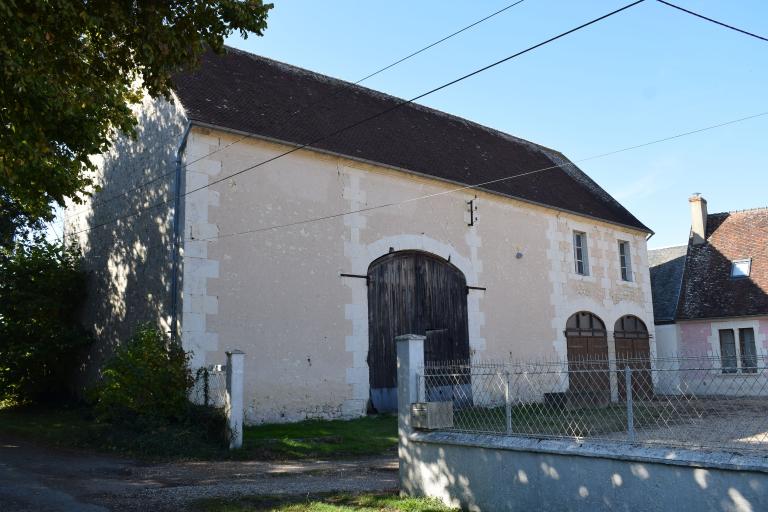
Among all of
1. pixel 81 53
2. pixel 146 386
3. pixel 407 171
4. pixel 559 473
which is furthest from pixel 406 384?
pixel 407 171

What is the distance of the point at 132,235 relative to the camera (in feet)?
47.9

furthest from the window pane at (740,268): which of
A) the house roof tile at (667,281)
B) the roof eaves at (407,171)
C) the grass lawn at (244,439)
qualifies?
the grass lawn at (244,439)

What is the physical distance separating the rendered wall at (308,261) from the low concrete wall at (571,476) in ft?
19.8

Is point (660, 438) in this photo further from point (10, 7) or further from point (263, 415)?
point (263, 415)

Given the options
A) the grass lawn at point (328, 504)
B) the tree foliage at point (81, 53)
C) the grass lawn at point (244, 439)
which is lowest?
the grass lawn at point (328, 504)

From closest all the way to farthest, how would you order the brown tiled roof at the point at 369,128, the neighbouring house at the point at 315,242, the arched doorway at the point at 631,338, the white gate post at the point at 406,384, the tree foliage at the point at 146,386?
the white gate post at the point at 406,384 < the tree foliage at the point at 146,386 < the neighbouring house at the point at 315,242 < the brown tiled roof at the point at 369,128 < the arched doorway at the point at 631,338

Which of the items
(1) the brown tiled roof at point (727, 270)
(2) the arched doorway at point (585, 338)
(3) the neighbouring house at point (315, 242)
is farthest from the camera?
(1) the brown tiled roof at point (727, 270)

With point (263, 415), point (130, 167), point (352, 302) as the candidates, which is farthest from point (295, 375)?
point (130, 167)

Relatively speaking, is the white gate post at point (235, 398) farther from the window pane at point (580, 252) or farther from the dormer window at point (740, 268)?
the dormer window at point (740, 268)

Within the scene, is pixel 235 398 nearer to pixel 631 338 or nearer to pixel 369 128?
pixel 369 128

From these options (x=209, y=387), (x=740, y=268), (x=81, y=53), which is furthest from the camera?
(x=740, y=268)

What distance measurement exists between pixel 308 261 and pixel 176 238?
8.58 feet

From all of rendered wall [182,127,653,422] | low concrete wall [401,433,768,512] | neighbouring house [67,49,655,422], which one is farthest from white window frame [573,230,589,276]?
low concrete wall [401,433,768,512]

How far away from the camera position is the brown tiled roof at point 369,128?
46.1 feet
